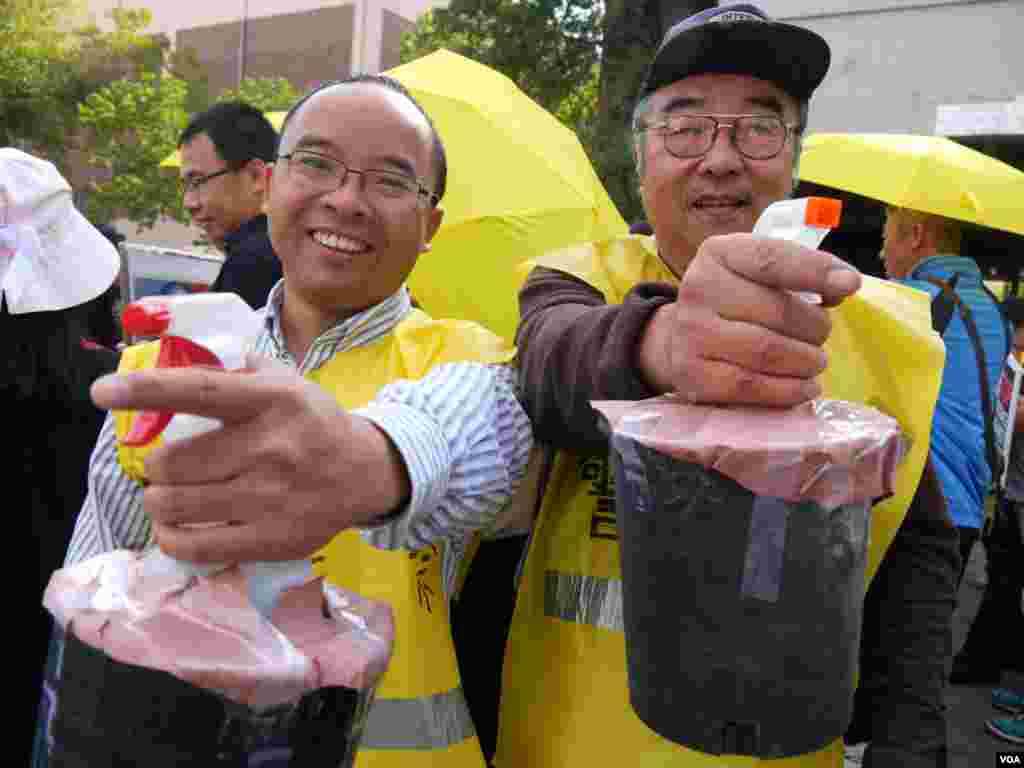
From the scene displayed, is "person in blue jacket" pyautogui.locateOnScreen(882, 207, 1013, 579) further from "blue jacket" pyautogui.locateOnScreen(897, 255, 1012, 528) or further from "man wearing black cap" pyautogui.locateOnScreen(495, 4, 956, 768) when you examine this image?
"man wearing black cap" pyautogui.locateOnScreen(495, 4, 956, 768)

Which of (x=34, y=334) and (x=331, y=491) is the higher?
(x=331, y=491)

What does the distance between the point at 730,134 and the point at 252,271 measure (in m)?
1.93

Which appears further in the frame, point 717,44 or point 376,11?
point 376,11

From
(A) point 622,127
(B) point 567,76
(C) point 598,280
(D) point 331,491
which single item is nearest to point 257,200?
(C) point 598,280

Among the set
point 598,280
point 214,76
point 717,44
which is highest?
point 717,44

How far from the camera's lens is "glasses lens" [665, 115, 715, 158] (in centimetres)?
154

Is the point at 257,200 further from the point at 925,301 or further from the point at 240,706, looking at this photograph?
the point at 240,706

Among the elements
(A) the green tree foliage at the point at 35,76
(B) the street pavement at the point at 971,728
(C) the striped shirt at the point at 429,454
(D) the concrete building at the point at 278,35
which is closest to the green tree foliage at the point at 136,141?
(A) the green tree foliage at the point at 35,76

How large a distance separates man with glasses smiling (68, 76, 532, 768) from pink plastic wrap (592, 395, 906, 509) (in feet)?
0.72

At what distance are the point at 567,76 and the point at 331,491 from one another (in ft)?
26.1

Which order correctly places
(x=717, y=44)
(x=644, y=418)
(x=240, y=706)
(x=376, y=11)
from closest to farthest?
(x=240, y=706) < (x=644, y=418) < (x=717, y=44) < (x=376, y=11)

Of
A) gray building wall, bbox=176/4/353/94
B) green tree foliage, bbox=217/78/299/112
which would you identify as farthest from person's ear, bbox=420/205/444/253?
gray building wall, bbox=176/4/353/94

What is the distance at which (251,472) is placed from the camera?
2.85 ft

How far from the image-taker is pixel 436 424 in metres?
1.17
